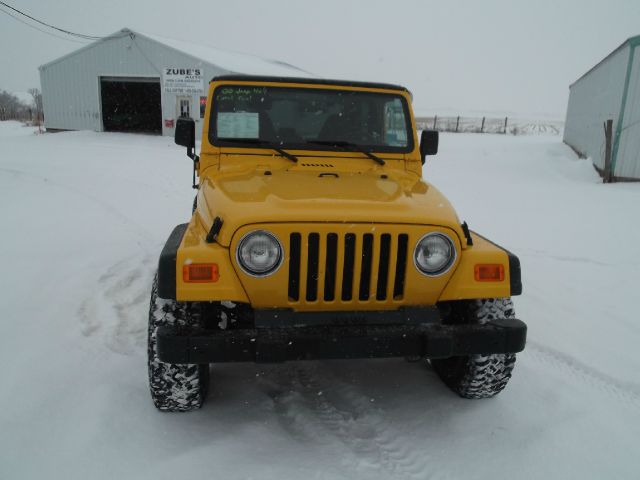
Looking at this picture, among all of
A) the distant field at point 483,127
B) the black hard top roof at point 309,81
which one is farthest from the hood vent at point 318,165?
the distant field at point 483,127

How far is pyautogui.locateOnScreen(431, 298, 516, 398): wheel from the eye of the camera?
277 cm

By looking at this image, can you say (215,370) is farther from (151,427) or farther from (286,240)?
(286,240)

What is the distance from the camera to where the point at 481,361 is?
284 cm

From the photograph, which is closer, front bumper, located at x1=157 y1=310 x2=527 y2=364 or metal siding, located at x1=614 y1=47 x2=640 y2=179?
front bumper, located at x1=157 y1=310 x2=527 y2=364

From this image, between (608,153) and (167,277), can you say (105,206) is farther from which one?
(608,153)

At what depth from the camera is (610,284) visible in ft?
16.5

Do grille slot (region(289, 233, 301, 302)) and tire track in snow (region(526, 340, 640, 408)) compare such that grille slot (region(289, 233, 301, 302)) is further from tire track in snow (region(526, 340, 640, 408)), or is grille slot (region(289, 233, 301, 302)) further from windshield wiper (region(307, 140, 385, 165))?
tire track in snow (region(526, 340, 640, 408))

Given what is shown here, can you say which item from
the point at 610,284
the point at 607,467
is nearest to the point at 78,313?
the point at 607,467

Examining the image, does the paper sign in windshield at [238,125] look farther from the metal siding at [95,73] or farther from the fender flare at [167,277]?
the metal siding at [95,73]

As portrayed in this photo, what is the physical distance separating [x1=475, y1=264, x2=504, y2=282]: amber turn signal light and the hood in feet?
0.69

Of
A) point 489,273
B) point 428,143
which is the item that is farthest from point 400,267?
point 428,143

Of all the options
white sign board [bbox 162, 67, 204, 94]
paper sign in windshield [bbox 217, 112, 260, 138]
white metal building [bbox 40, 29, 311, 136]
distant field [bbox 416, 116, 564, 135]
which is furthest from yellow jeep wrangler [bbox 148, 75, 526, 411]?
distant field [bbox 416, 116, 564, 135]

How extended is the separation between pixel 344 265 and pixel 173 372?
41.1 inches

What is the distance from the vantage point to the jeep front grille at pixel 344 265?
7.99 feet
